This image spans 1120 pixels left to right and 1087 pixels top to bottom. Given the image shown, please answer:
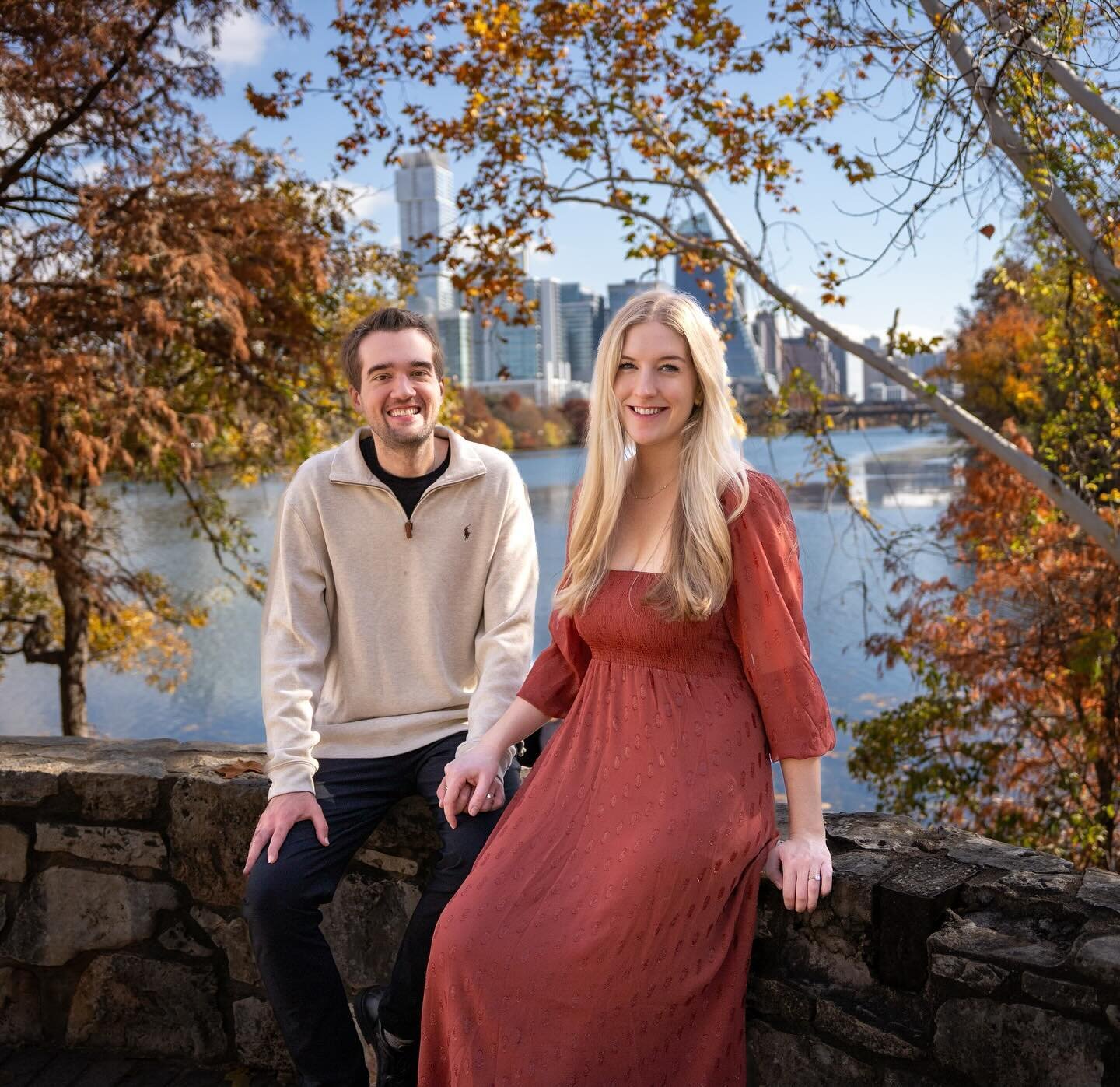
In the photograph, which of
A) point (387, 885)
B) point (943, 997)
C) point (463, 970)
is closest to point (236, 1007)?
point (387, 885)

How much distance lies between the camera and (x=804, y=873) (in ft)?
5.40

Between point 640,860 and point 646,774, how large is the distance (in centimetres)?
15

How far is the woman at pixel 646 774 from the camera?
5.16 ft

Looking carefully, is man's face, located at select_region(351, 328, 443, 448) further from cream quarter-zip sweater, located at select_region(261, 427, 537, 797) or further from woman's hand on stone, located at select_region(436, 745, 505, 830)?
woman's hand on stone, located at select_region(436, 745, 505, 830)

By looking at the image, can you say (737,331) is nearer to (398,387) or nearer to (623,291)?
(623,291)

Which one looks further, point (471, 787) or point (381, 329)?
point (381, 329)

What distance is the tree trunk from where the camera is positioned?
6.98 meters

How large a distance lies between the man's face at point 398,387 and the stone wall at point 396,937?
30.9 inches

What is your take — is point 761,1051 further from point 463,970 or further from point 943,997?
point 463,970

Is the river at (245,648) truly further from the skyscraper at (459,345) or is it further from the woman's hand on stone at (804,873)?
the woman's hand on stone at (804,873)

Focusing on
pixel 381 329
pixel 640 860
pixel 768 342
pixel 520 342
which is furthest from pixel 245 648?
pixel 640 860

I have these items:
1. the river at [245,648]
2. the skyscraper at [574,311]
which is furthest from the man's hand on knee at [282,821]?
the river at [245,648]

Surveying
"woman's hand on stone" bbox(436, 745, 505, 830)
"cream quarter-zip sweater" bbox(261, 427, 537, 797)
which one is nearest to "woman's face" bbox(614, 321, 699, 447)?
"cream quarter-zip sweater" bbox(261, 427, 537, 797)

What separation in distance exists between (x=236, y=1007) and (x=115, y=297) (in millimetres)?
4409
